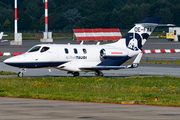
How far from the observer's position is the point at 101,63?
98.9 feet

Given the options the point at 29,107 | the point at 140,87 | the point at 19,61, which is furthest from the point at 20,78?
the point at 29,107

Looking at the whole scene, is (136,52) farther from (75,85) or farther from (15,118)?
(15,118)

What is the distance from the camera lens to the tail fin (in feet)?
104

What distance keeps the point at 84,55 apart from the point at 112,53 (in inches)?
89.0

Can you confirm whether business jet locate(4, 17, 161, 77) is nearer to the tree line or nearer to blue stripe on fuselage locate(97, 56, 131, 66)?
blue stripe on fuselage locate(97, 56, 131, 66)

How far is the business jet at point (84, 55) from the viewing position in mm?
28200

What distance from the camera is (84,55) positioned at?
97.5 ft

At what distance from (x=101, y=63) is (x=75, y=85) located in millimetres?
6616

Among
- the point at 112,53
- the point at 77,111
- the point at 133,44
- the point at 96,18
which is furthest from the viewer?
the point at 96,18

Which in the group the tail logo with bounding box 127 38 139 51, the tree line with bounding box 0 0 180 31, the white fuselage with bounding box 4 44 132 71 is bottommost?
the white fuselage with bounding box 4 44 132 71

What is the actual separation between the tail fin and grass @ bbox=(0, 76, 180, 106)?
4.79m

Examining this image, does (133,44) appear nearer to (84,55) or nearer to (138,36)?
(138,36)

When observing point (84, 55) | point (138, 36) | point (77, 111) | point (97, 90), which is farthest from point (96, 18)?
point (77, 111)

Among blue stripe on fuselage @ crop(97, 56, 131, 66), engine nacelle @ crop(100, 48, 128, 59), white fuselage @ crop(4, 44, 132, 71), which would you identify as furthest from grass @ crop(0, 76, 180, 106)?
engine nacelle @ crop(100, 48, 128, 59)
